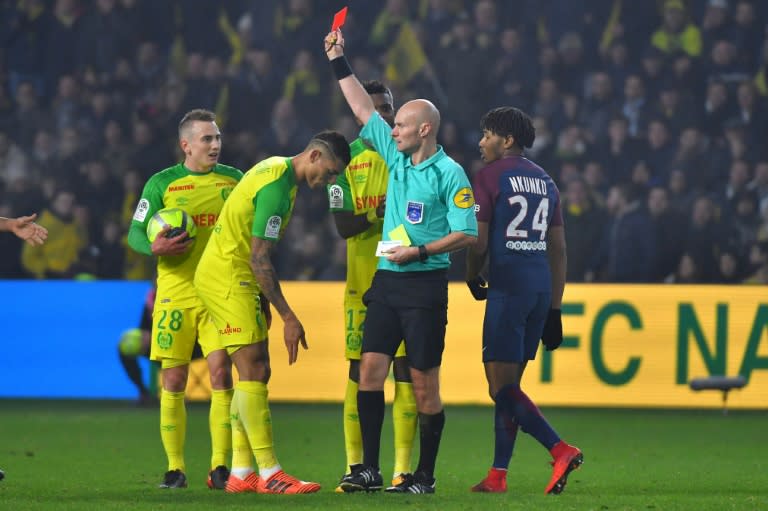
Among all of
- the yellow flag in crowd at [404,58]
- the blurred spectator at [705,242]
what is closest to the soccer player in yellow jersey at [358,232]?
the blurred spectator at [705,242]

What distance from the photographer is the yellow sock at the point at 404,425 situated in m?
7.50

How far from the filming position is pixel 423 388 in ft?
23.3

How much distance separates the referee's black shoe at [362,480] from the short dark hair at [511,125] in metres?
1.99

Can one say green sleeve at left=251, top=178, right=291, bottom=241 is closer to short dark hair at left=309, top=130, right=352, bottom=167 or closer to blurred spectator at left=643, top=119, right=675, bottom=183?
short dark hair at left=309, top=130, right=352, bottom=167

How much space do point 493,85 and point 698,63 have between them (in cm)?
259

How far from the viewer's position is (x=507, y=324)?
731 cm

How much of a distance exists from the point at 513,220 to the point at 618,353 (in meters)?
6.17

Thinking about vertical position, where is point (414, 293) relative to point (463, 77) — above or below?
below

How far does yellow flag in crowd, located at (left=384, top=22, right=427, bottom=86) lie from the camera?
17219mm

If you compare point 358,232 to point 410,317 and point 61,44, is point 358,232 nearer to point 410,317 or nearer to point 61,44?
point 410,317

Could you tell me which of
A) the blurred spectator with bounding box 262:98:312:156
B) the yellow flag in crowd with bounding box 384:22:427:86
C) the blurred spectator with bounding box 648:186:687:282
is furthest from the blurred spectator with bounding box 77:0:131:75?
the blurred spectator with bounding box 648:186:687:282

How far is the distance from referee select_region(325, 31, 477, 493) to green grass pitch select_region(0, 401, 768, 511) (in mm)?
326

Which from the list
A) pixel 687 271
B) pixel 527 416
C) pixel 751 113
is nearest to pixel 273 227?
pixel 527 416

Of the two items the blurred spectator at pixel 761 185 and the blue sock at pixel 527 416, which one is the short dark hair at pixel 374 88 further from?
the blurred spectator at pixel 761 185
